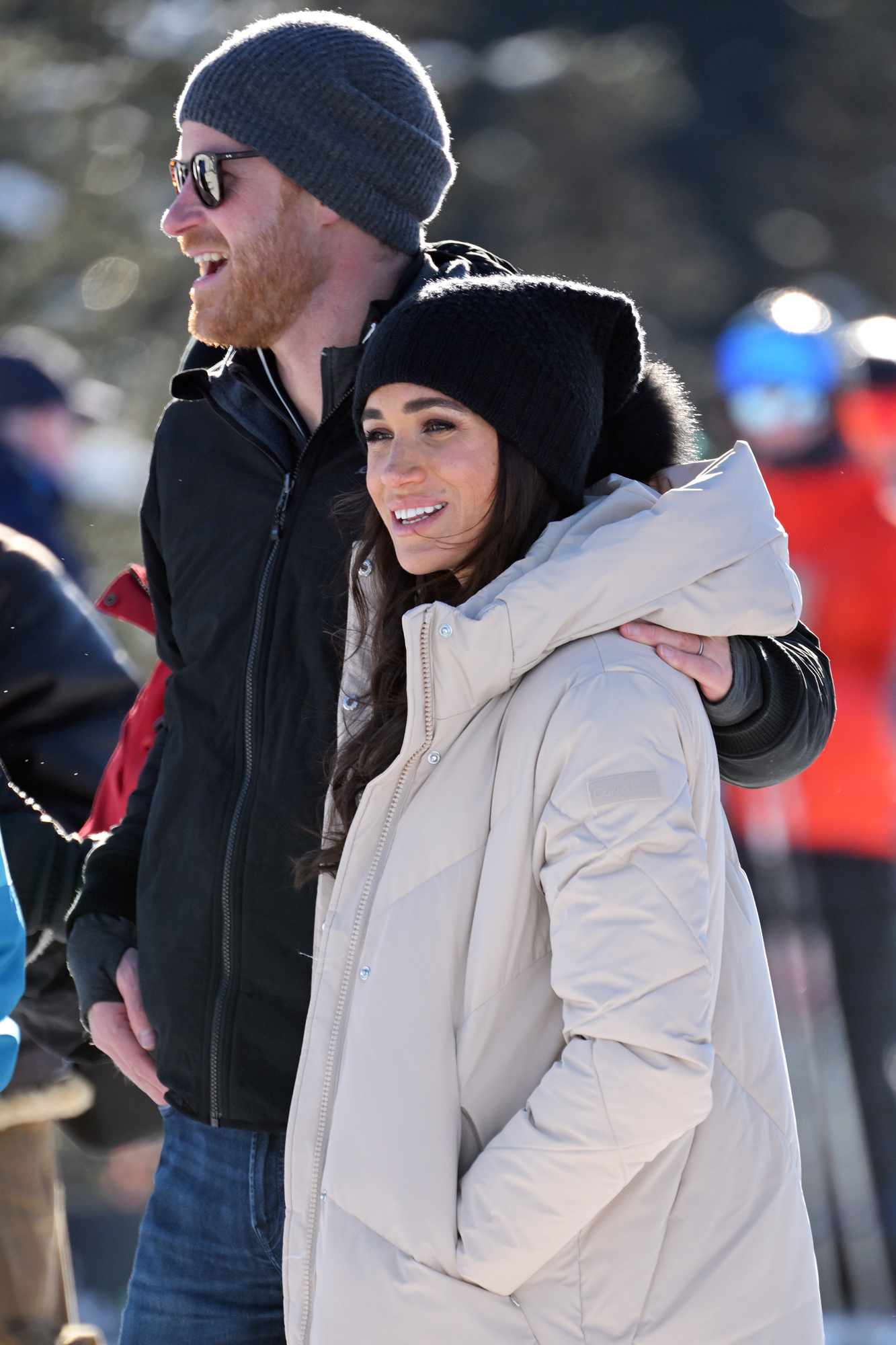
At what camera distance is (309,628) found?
7.63 feet

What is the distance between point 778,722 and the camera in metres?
2.15

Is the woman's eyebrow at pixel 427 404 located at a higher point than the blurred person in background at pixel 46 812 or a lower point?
higher

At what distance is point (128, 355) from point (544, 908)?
8276 millimetres

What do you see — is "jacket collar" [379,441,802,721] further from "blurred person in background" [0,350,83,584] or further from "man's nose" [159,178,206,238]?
"blurred person in background" [0,350,83,584]

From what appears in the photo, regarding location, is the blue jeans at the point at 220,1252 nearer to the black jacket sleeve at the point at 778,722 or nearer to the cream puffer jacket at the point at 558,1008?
the cream puffer jacket at the point at 558,1008

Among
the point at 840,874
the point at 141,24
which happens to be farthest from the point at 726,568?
the point at 141,24

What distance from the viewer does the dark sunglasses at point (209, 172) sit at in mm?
2537

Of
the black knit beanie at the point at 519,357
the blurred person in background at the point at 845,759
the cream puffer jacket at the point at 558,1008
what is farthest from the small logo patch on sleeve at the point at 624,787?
the blurred person in background at the point at 845,759

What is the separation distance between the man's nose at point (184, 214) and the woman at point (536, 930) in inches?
21.1

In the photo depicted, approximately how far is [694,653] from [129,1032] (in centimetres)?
96

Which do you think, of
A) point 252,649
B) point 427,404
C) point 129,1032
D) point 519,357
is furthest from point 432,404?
point 129,1032

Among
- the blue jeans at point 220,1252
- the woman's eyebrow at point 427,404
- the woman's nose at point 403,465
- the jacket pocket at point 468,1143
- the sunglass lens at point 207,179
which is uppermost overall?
the sunglass lens at point 207,179

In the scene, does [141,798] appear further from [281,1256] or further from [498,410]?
[498,410]

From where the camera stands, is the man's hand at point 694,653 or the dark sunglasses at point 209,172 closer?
the man's hand at point 694,653
